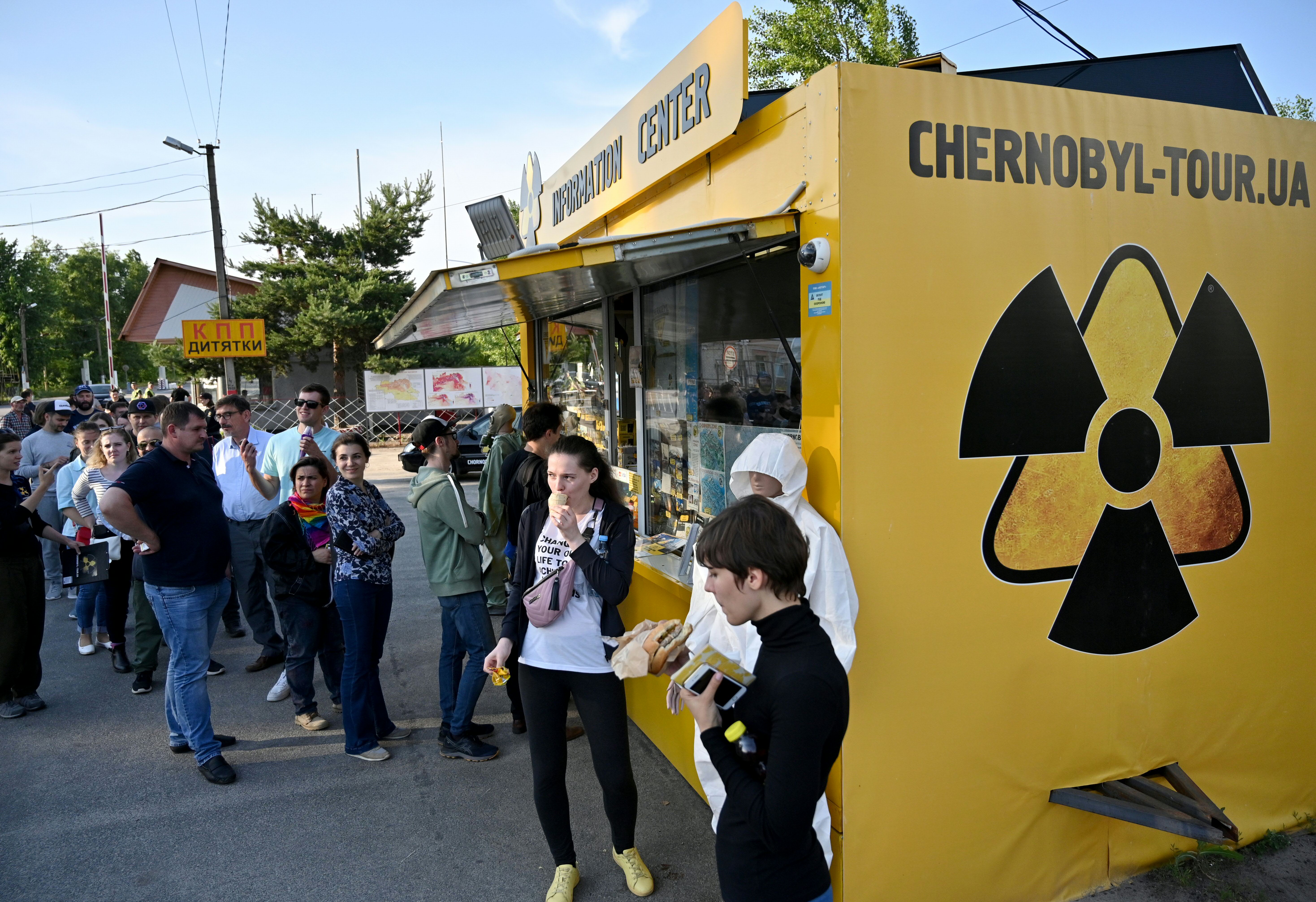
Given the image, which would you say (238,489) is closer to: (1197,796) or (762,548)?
(762,548)

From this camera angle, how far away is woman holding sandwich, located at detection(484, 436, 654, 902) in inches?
114

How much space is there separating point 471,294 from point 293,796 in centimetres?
268

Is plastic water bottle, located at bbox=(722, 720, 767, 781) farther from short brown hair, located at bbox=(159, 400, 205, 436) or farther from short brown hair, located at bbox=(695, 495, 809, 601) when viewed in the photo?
short brown hair, located at bbox=(159, 400, 205, 436)

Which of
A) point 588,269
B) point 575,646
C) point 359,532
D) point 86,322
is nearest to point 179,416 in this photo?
point 359,532

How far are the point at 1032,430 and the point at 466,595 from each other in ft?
9.53

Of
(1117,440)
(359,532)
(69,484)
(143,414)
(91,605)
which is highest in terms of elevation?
(143,414)

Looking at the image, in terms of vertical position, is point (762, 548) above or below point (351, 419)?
above

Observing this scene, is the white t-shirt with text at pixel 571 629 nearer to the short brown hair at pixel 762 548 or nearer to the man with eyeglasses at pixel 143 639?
the short brown hair at pixel 762 548

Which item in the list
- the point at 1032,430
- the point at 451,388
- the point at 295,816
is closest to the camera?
the point at 1032,430

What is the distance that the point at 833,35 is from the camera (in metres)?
17.4

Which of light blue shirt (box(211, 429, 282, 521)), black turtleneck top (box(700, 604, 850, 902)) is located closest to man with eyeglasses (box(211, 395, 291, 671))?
light blue shirt (box(211, 429, 282, 521))

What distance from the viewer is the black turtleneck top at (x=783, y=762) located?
61.9 inches

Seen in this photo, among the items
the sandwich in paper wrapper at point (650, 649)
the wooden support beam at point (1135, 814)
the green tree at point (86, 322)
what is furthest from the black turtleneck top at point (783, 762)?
the green tree at point (86, 322)

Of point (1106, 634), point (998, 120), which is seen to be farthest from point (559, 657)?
point (998, 120)
